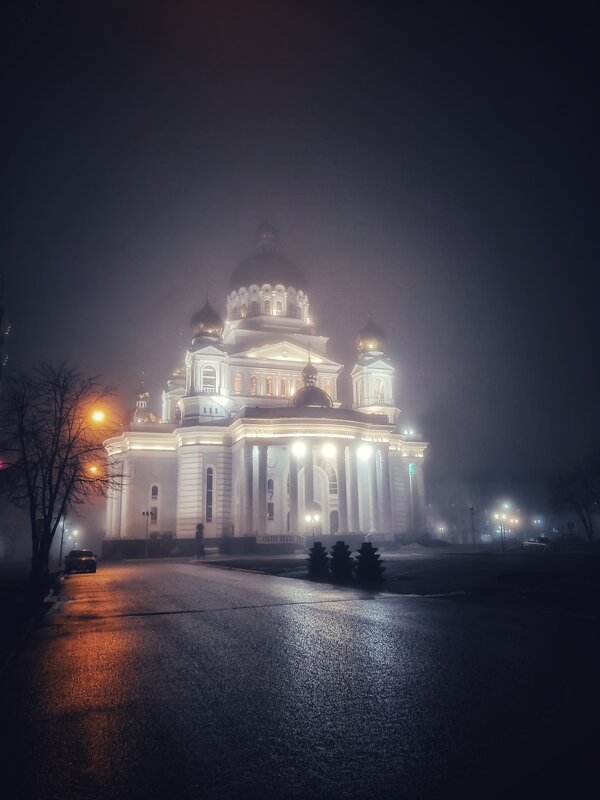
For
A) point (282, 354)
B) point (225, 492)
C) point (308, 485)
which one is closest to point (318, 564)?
point (308, 485)

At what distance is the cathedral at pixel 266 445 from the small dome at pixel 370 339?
14cm

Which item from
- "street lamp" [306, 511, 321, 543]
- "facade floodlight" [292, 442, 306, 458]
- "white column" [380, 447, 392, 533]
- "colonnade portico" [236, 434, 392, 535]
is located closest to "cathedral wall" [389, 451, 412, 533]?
"white column" [380, 447, 392, 533]

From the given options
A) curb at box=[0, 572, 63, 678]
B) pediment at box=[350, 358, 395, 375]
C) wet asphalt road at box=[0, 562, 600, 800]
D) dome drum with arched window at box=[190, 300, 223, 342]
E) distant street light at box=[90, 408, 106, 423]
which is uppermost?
dome drum with arched window at box=[190, 300, 223, 342]

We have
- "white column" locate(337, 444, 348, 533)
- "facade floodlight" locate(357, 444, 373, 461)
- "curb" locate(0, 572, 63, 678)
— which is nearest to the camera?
"curb" locate(0, 572, 63, 678)

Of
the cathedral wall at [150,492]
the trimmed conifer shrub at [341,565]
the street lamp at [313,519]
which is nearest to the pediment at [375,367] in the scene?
the street lamp at [313,519]

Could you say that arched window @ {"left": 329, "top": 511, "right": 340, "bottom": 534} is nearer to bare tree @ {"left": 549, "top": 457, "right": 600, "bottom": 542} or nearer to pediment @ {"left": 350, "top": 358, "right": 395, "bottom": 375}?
pediment @ {"left": 350, "top": 358, "right": 395, "bottom": 375}

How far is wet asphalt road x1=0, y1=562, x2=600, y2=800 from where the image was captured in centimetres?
366

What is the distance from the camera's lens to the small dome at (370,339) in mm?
68062

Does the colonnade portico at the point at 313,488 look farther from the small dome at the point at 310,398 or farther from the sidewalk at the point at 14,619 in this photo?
the sidewalk at the point at 14,619

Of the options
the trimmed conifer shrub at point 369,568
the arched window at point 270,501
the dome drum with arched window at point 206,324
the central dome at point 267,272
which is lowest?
the trimmed conifer shrub at point 369,568

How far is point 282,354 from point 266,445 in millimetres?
13920

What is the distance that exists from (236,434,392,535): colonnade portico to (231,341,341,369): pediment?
10.9 m

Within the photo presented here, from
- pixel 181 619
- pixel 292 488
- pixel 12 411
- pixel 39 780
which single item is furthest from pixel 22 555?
pixel 39 780

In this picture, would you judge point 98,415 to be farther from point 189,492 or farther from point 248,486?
point 189,492
